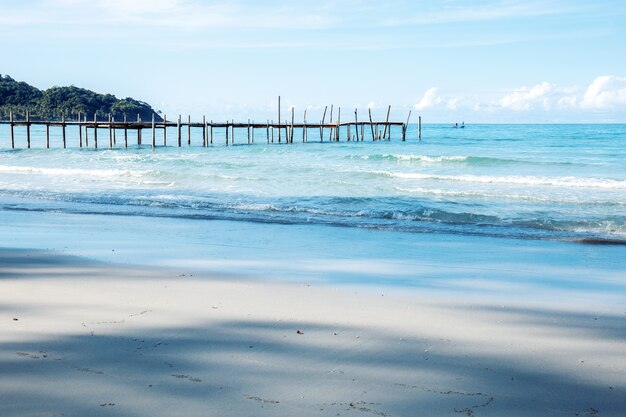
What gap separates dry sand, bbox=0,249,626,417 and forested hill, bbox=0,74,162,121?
A: 12182 centimetres

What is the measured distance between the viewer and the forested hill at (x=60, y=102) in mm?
125062

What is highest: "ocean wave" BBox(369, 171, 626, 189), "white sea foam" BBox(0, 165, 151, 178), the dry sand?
"white sea foam" BBox(0, 165, 151, 178)

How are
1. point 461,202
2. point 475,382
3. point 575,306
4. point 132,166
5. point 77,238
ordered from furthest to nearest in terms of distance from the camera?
1. point 132,166
2. point 461,202
3. point 77,238
4. point 575,306
5. point 475,382

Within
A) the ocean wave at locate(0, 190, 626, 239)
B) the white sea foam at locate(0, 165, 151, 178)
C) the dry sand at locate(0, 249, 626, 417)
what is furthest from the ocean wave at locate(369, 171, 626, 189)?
the dry sand at locate(0, 249, 626, 417)

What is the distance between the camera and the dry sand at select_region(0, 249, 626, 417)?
385 centimetres

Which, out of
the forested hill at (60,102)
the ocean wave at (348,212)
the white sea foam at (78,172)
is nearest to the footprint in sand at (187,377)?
the ocean wave at (348,212)

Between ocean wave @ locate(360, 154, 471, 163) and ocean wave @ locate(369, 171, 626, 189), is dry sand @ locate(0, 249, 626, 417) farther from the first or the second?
ocean wave @ locate(360, 154, 471, 163)

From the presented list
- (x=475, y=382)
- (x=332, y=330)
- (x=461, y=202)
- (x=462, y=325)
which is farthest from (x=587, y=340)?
(x=461, y=202)

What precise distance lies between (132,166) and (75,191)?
11.6 metres

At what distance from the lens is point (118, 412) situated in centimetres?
366

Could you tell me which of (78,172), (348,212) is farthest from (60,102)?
(348,212)

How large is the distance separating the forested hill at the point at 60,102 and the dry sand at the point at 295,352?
122 metres

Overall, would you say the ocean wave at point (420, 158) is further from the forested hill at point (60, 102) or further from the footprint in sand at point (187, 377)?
the forested hill at point (60, 102)

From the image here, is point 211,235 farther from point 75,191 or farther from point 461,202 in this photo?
point 75,191
